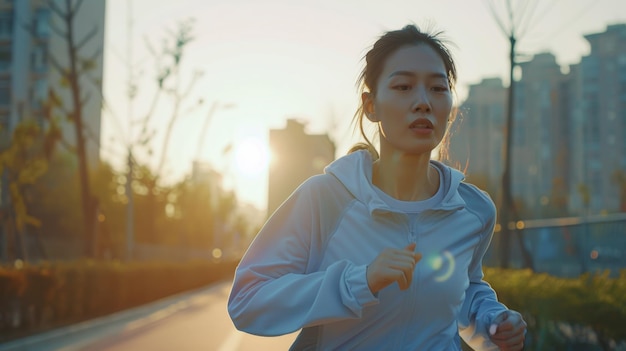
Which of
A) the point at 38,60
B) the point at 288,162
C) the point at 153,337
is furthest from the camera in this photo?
the point at 38,60

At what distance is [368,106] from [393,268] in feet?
2.43

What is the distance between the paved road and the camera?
49.7ft

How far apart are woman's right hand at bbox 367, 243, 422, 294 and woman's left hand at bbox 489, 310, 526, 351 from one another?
471mm

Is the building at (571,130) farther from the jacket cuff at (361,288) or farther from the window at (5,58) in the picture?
the jacket cuff at (361,288)

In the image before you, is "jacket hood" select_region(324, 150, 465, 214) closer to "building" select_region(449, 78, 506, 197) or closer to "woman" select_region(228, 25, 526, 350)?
"woman" select_region(228, 25, 526, 350)

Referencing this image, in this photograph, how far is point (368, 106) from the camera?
2777 mm

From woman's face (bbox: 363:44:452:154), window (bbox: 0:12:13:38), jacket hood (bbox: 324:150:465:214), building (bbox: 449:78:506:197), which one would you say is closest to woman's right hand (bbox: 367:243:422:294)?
jacket hood (bbox: 324:150:465:214)

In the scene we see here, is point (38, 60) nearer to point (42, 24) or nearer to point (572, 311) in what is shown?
point (42, 24)

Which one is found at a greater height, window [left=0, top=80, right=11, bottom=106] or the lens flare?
the lens flare

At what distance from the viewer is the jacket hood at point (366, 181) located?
2.54 metres

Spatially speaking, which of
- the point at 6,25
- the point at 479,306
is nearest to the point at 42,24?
the point at 6,25

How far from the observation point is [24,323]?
1803 cm

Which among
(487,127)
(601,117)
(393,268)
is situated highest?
(393,268)

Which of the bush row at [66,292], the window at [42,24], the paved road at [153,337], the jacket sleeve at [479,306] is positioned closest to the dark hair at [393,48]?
the jacket sleeve at [479,306]
